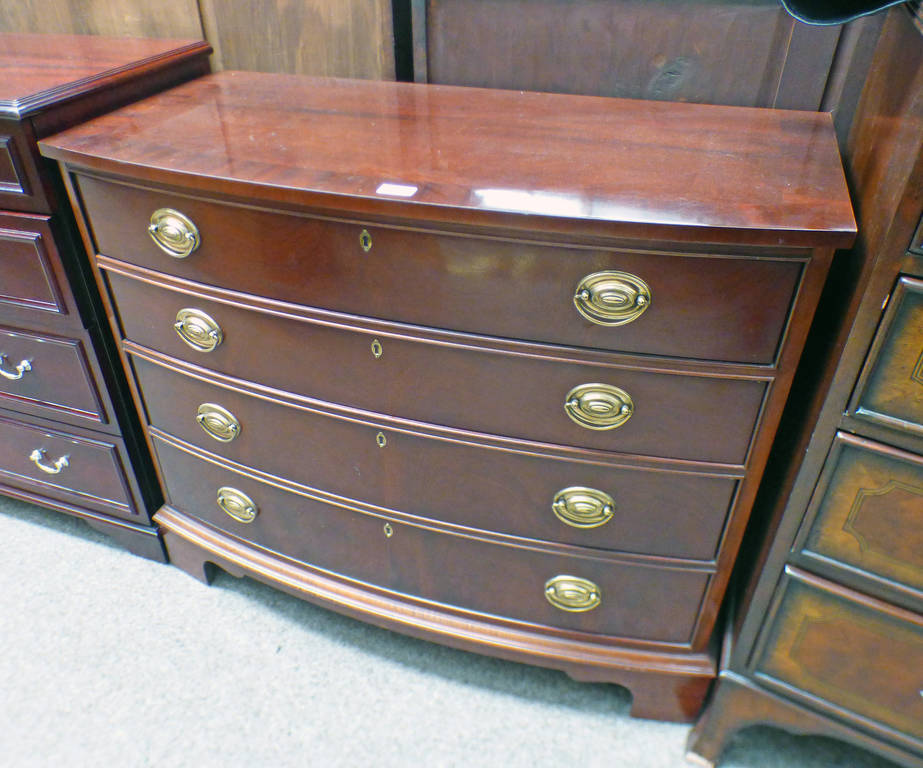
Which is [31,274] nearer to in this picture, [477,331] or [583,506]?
[477,331]

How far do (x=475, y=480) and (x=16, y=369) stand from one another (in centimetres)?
84

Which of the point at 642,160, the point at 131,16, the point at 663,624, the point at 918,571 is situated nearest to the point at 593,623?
the point at 663,624

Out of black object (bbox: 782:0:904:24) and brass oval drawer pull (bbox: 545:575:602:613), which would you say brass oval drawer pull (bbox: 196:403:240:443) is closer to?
brass oval drawer pull (bbox: 545:575:602:613)

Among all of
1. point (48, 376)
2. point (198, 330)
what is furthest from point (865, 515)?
point (48, 376)

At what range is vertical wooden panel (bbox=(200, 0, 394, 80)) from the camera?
1113 millimetres

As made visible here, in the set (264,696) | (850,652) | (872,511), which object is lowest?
(264,696)

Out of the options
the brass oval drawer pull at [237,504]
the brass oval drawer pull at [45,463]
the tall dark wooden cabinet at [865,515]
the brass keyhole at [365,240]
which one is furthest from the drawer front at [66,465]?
the tall dark wooden cabinet at [865,515]

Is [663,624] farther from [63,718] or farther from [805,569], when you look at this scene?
[63,718]

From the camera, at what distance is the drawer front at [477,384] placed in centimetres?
80

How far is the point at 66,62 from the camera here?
1078 millimetres

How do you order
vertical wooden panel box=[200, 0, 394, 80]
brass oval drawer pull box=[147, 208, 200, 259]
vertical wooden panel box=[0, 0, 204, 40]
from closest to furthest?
brass oval drawer pull box=[147, 208, 200, 259] < vertical wooden panel box=[200, 0, 394, 80] < vertical wooden panel box=[0, 0, 204, 40]

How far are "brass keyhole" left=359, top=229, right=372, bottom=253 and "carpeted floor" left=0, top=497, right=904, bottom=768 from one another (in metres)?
0.76

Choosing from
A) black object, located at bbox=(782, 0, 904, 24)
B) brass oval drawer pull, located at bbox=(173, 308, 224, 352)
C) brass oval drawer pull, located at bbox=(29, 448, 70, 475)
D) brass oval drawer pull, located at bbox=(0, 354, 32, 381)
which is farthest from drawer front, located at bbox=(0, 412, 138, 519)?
black object, located at bbox=(782, 0, 904, 24)

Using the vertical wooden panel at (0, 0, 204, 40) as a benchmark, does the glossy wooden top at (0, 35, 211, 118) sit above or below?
below
